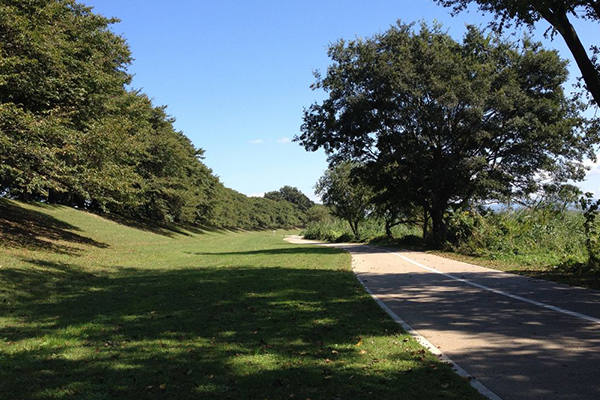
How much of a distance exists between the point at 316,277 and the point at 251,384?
8114 mm

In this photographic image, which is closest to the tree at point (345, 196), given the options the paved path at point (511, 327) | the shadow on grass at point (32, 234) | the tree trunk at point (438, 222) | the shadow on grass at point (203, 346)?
the tree trunk at point (438, 222)

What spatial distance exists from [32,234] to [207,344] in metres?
17.0

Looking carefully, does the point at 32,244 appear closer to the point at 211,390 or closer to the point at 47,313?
the point at 47,313

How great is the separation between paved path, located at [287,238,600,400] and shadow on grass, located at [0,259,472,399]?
1.99ft

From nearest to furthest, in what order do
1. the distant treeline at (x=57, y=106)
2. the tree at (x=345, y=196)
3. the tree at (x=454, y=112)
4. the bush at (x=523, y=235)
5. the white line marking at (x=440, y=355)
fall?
the white line marking at (x=440, y=355) → the distant treeline at (x=57, y=106) → the bush at (x=523, y=235) → the tree at (x=454, y=112) → the tree at (x=345, y=196)

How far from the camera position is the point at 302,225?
553 feet

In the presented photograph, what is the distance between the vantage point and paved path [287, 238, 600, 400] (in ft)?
13.2

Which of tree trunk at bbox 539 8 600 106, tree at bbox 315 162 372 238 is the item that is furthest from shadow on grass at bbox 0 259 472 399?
tree at bbox 315 162 372 238

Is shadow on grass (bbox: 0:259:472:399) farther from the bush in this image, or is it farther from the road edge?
the bush

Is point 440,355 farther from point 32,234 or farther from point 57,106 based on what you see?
point 32,234

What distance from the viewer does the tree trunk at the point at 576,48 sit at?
952cm

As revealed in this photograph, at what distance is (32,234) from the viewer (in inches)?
725

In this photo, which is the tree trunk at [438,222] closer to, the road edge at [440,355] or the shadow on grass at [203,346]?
the shadow on grass at [203,346]

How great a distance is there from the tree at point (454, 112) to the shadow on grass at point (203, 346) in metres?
15.8
